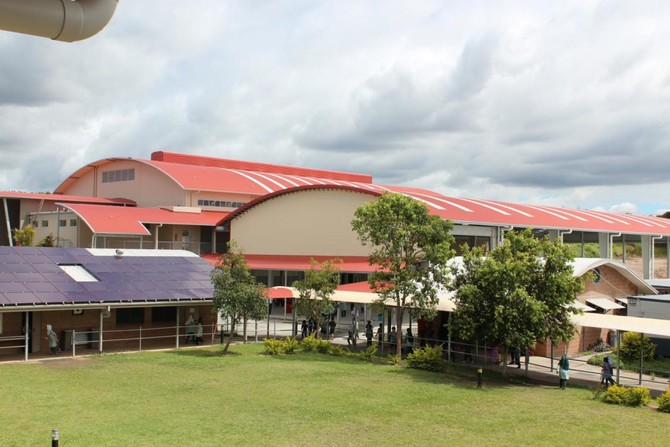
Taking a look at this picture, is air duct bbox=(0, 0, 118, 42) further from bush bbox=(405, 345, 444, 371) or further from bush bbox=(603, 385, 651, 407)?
bush bbox=(405, 345, 444, 371)

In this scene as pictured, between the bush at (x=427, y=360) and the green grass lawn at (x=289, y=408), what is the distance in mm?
538

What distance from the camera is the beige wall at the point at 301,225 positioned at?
44.4 meters

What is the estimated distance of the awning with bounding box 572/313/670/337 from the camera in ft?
73.0

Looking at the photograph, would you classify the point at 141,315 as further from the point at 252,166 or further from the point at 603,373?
the point at 252,166

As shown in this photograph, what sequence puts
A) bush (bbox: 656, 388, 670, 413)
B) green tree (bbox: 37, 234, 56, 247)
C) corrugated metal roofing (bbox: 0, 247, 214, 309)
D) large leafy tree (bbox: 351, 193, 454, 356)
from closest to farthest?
bush (bbox: 656, 388, 670, 413) → corrugated metal roofing (bbox: 0, 247, 214, 309) → large leafy tree (bbox: 351, 193, 454, 356) → green tree (bbox: 37, 234, 56, 247)

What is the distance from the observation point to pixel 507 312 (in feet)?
75.5

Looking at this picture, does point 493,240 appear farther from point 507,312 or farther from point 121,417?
point 121,417

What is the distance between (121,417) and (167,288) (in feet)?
44.1

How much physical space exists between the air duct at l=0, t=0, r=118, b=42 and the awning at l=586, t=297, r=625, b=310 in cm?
2832

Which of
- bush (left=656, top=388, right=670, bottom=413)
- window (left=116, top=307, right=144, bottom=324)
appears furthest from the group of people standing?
window (left=116, top=307, right=144, bottom=324)

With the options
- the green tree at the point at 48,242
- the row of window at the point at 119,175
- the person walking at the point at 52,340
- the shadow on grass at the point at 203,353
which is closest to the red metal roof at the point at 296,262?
the green tree at the point at 48,242

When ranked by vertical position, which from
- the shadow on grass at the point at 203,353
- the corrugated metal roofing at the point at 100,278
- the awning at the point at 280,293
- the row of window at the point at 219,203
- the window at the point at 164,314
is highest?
the row of window at the point at 219,203

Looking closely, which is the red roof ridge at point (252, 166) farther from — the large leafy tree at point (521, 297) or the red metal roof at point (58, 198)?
the large leafy tree at point (521, 297)

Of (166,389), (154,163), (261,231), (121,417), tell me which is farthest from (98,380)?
(154,163)
